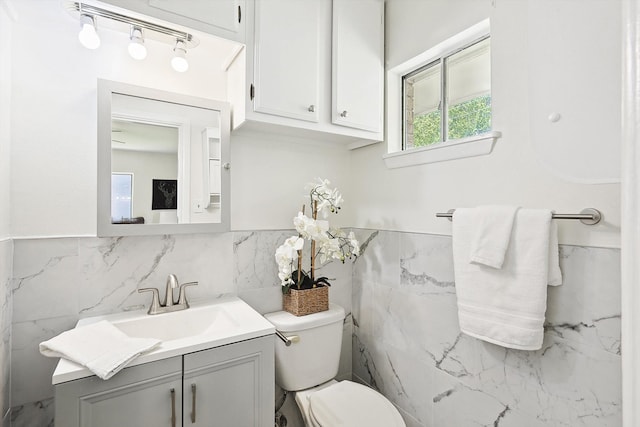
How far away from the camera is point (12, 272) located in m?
1.17

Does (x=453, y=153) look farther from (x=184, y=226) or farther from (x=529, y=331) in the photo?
(x=184, y=226)

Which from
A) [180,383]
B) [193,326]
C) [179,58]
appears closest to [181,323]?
[193,326]

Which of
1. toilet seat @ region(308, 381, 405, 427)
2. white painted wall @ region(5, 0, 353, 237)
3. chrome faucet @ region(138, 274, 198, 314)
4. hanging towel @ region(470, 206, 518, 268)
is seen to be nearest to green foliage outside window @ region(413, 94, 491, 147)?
hanging towel @ region(470, 206, 518, 268)

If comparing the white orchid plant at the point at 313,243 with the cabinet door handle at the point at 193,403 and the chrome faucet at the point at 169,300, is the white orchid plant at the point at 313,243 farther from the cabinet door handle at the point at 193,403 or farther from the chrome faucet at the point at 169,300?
the cabinet door handle at the point at 193,403

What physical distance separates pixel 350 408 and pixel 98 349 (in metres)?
0.98

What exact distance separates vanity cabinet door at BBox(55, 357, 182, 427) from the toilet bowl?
0.57 metres

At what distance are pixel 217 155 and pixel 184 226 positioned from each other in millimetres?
367

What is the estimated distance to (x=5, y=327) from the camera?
3.64 feet

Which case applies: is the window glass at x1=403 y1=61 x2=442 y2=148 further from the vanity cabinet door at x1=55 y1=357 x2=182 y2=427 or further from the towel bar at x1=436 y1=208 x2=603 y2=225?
the vanity cabinet door at x1=55 y1=357 x2=182 y2=427

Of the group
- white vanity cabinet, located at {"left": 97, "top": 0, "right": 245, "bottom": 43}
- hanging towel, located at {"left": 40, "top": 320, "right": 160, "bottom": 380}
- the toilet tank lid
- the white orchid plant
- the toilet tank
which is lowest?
the toilet tank

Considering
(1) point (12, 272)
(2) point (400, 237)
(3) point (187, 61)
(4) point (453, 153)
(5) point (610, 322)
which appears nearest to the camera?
(5) point (610, 322)

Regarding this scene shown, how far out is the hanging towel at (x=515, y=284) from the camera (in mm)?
999

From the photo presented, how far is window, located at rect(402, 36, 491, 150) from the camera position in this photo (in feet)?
4.54

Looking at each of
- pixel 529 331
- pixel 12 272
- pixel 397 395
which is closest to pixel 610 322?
pixel 529 331
